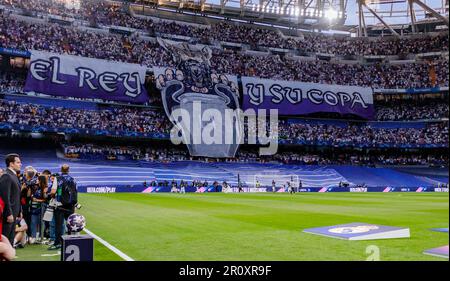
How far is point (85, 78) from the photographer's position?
5734 centimetres

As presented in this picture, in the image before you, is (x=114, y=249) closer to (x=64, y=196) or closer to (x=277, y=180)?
(x=64, y=196)

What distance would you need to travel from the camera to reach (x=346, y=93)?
235 feet

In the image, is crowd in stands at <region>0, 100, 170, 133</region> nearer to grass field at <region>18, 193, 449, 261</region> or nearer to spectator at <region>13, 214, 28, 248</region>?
grass field at <region>18, 193, 449, 261</region>

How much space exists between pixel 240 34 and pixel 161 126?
2687 centimetres

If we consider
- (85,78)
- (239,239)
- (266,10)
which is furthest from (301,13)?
(239,239)

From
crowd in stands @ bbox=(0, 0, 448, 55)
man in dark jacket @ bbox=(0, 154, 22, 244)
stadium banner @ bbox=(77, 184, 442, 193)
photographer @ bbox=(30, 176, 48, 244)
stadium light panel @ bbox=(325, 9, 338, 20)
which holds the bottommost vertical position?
stadium banner @ bbox=(77, 184, 442, 193)

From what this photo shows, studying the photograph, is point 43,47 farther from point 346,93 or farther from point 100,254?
point 100,254

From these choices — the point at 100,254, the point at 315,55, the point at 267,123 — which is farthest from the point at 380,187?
the point at 100,254

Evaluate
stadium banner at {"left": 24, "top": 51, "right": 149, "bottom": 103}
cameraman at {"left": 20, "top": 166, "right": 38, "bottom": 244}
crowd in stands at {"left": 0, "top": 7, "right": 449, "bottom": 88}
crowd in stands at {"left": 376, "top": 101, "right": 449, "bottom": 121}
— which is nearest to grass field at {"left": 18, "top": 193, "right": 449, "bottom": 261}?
cameraman at {"left": 20, "top": 166, "right": 38, "bottom": 244}

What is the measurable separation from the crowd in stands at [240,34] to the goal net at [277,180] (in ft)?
90.6

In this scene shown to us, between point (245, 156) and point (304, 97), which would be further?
point (304, 97)

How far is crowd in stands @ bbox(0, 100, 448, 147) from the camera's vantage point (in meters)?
53.0

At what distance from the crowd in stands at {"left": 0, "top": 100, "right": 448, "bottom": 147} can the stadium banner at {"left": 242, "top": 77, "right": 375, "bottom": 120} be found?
3029 mm

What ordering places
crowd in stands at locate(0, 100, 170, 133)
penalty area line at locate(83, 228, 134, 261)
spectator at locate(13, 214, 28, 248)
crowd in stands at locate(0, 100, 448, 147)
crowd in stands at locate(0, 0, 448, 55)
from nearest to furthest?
penalty area line at locate(83, 228, 134, 261), spectator at locate(13, 214, 28, 248), crowd in stands at locate(0, 100, 170, 133), crowd in stands at locate(0, 100, 448, 147), crowd in stands at locate(0, 0, 448, 55)
